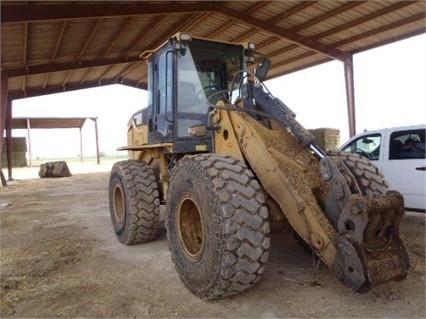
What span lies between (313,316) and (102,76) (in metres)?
18.8

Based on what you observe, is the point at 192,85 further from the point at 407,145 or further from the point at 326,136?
the point at 326,136

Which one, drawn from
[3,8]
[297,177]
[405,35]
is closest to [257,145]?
[297,177]

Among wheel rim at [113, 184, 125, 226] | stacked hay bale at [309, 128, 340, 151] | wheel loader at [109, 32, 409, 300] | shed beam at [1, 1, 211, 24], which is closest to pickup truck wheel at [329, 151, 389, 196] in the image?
wheel loader at [109, 32, 409, 300]

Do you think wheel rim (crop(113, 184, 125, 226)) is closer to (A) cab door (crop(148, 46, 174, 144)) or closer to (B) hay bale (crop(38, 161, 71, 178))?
(A) cab door (crop(148, 46, 174, 144))

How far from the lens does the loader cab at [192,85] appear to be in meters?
4.66

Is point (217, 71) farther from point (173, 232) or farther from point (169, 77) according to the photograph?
point (173, 232)

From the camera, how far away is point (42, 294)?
3598 millimetres

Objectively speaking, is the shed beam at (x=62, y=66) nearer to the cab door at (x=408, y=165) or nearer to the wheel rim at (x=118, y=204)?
the wheel rim at (x=118, y=204)

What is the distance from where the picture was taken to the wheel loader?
2.76 m

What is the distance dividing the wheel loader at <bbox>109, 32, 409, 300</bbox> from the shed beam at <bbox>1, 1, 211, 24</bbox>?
507cm

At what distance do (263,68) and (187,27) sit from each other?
8960 mm

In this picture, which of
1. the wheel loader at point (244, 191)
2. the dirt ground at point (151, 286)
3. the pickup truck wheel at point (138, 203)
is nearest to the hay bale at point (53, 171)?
the dirt ground at point (151, 286)

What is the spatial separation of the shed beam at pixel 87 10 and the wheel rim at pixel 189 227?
700 cm

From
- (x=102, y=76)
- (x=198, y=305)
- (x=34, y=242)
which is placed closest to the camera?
(x=198, y=305)
